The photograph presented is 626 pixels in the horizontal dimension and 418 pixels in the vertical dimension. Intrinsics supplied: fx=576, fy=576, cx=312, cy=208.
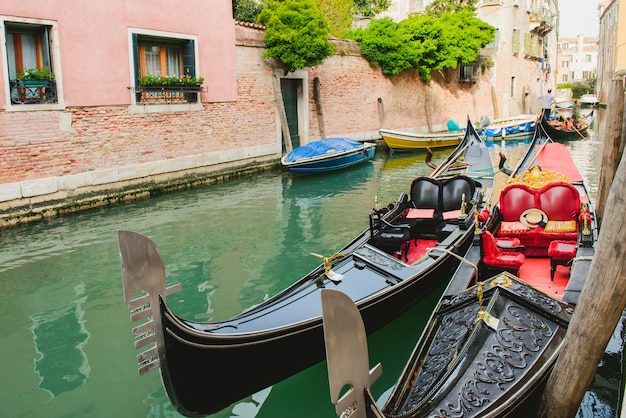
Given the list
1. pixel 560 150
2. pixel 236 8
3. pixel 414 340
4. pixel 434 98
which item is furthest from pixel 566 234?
pixel 434 98

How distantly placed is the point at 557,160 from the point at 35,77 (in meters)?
6.36

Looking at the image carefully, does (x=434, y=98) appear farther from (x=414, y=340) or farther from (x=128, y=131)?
(x=414, y=340)

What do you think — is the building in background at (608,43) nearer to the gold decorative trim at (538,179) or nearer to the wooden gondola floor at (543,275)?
the gold decorative trim at (538,179)

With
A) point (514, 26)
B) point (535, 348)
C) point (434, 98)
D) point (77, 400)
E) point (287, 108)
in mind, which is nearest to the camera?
point (535, 348)

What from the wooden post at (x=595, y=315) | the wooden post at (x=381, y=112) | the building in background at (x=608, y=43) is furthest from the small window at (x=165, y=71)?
the building in background at (x=608, y=43)

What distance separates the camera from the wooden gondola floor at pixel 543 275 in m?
3.40

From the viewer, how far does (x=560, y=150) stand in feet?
25.8

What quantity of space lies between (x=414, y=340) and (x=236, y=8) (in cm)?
1126

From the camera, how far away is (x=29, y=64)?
679 cm

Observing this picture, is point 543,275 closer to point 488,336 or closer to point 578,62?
point 488,336

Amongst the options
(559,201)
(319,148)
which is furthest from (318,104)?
(559,201)

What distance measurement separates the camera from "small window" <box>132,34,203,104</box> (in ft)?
25.7

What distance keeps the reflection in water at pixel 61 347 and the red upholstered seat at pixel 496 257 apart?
8.07 feet

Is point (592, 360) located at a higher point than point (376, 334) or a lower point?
higher
